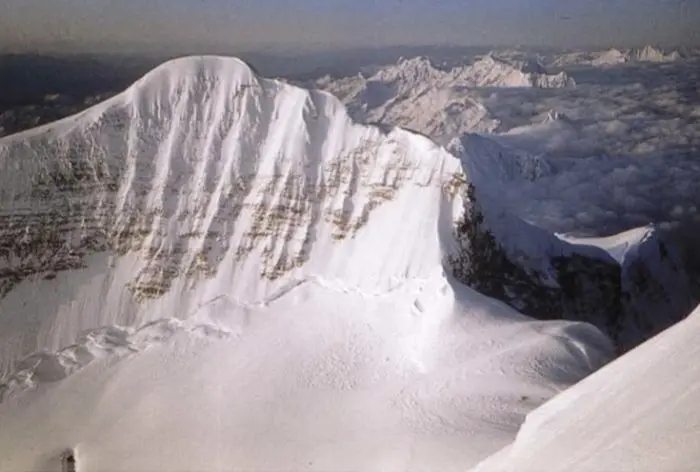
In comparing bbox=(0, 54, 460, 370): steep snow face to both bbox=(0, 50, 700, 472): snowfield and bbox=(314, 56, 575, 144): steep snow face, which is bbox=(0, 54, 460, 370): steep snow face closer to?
bbox=(0, 50, 700, 472): snowfield

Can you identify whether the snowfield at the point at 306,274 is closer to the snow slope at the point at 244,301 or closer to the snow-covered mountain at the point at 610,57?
the snow slope at the point at 244,301

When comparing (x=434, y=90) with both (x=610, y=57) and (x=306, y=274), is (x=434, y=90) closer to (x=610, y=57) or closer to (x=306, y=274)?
(x=610, y=57)

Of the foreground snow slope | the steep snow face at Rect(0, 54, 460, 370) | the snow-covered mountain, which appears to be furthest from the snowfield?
the foreground snow slope

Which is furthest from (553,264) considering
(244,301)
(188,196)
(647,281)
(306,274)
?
(188,196)

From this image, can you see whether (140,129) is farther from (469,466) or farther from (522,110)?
(469,466)

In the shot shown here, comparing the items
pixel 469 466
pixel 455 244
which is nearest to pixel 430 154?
pixel 455 244

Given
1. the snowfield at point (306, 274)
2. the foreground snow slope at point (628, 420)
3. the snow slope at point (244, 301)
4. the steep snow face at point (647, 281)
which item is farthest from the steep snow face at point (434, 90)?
the foreground snow slope at point (628, 420)
